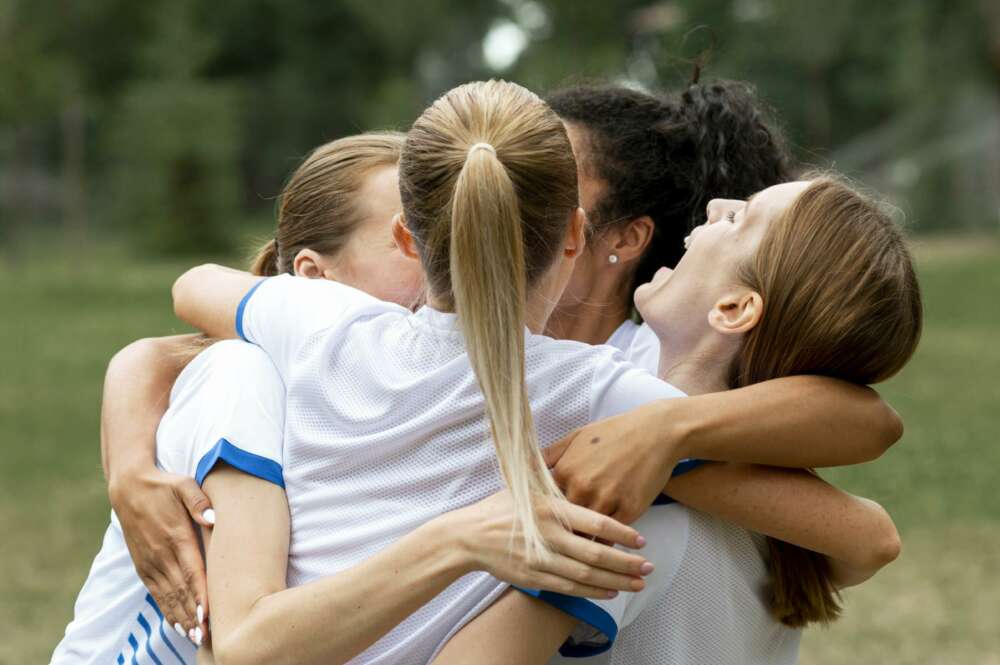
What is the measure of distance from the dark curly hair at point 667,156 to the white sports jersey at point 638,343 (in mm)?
118

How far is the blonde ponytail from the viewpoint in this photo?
1.93 meters

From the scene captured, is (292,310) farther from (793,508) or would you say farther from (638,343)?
(638,343)

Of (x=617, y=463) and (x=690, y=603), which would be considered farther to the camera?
(x=690, y=603)

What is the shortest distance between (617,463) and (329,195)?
1.03 m

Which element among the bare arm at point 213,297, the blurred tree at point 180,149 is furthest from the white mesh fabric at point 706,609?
the blurred tree at point 180,149

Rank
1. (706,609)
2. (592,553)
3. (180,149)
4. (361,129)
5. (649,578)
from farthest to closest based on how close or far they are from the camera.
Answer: (180,149), (361,129), (706,609), (649,578), (592,553)

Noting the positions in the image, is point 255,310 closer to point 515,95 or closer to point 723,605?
point 515,95

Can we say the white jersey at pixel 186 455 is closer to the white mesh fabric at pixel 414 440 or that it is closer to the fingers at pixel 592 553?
the white mesh fabric at pixel 414 440

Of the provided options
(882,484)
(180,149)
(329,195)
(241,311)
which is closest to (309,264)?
(329,195)

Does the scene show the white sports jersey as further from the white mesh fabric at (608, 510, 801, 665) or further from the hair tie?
the hair tie

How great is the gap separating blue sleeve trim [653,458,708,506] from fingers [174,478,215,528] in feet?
2.34

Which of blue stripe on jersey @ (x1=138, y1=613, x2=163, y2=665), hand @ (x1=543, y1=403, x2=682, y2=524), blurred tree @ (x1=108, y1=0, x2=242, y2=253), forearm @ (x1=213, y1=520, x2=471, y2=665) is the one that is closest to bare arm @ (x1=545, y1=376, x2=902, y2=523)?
hand @ (x1=543, y1=403, x2=682, y2=524)

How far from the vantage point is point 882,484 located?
9617 millimetres

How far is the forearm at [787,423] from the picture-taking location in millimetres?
2127
